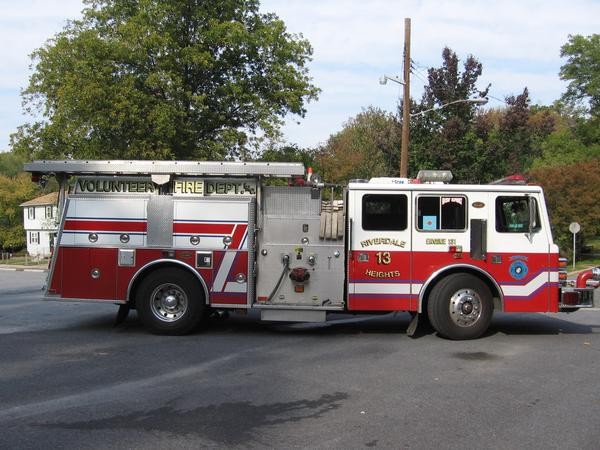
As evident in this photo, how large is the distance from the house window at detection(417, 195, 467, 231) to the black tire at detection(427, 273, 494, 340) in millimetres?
783

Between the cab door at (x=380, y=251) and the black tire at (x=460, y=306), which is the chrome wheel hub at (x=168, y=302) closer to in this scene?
the cab door at (x=380, y=251)

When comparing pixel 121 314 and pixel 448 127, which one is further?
pixel 448 127

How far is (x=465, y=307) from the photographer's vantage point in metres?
8.71

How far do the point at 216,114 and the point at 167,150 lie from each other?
317 centimetres

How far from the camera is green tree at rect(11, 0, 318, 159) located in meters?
23.4

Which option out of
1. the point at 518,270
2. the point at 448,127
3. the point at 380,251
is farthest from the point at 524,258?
the point at 448,127

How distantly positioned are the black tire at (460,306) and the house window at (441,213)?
78 centimetres

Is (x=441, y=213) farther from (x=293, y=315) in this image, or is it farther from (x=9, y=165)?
(x=9, y=165)

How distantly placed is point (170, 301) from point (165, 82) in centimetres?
1670

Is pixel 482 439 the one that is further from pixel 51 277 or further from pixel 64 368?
pixel 51 277

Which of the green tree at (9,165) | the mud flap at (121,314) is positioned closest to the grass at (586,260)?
the mud flap at (121,314)

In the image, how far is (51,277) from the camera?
9281mm

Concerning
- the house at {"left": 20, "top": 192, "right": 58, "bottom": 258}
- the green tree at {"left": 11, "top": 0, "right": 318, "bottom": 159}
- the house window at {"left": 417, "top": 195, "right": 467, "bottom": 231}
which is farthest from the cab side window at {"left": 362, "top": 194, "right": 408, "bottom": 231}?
the house at {"left": 20, "top": 192, "right": 58, "bottom": 258}

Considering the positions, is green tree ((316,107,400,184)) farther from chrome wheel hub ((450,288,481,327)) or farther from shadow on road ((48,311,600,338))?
chrome wheel hub ((450,288,481,327))
